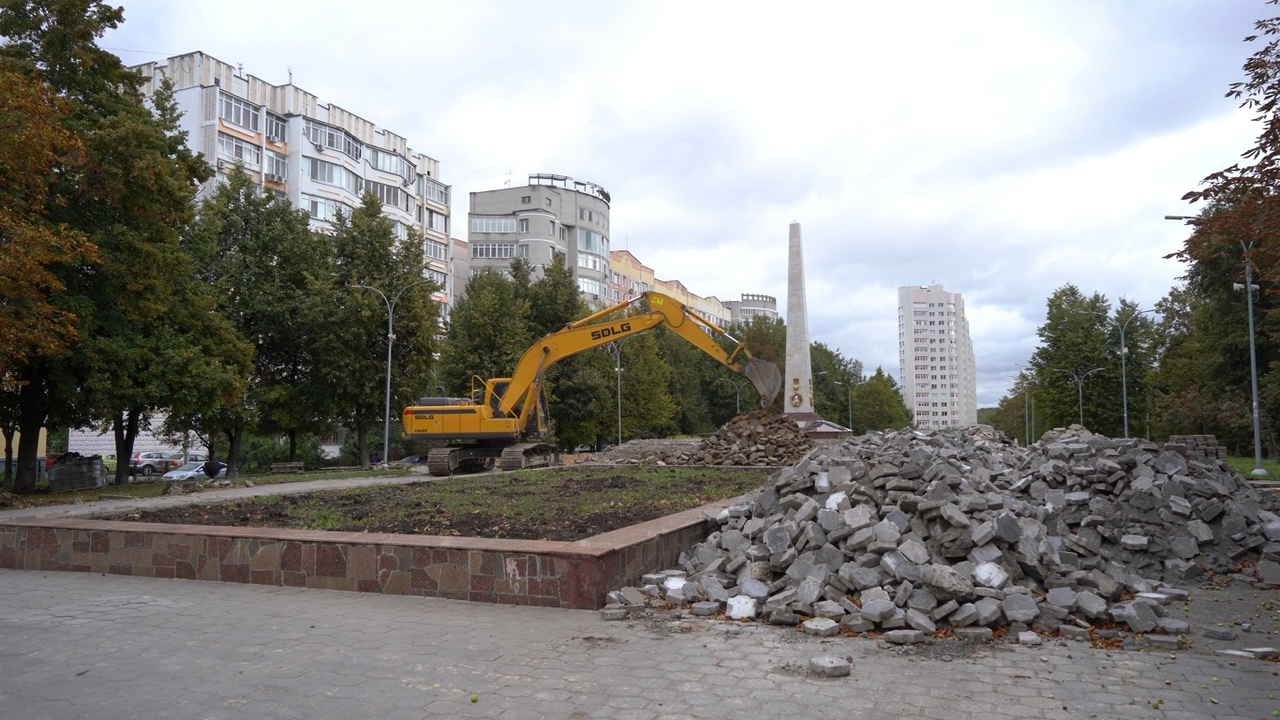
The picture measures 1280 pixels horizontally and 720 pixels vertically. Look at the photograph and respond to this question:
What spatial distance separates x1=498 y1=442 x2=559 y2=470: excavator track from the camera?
26.5m

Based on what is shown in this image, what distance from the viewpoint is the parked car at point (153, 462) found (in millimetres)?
41750

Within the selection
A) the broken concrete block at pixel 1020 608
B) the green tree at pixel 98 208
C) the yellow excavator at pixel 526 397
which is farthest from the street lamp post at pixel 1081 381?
the broken concrete block at pixel 1020 608

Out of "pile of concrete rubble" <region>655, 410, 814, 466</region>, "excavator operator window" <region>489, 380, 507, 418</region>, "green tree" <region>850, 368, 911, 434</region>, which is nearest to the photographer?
"pile of concrete rubble" <region>655, 410, 814, 466</region>

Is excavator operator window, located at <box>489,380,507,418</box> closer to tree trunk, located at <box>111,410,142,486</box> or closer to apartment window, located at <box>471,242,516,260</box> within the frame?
tree trunk, located at <box>111,410,142,486</box>

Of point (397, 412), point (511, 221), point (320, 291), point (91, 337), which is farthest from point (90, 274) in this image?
point (511, 221)

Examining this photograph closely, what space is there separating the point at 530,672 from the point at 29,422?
20441mm

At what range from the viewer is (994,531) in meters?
7.11

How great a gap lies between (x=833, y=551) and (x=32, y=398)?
2059 cm

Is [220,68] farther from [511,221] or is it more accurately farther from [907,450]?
[907,450]

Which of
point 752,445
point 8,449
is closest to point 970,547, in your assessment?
point 752,445

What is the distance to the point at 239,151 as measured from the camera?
4397 centimetres

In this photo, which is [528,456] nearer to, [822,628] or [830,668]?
[822,628]

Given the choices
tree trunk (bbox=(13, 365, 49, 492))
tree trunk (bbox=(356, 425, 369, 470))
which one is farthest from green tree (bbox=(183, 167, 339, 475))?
tree trunk (bbox=(13, 365, 49, 492))

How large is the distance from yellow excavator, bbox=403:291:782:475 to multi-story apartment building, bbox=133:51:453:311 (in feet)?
51.8
